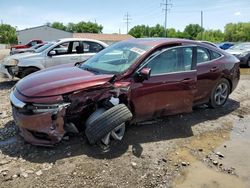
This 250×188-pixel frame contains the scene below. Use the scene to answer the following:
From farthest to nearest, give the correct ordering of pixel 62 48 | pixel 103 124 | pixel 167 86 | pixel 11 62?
1. pixel 62 48
2. pixel 11 62
3. pixel 167 86
4. pixel 103 124

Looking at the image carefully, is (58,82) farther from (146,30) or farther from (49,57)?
(146,30)

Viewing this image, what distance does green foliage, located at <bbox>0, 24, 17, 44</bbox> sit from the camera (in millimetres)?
85688

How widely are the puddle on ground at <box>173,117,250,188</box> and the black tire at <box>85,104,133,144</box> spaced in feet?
3.77

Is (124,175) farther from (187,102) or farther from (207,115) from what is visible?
(207,115)

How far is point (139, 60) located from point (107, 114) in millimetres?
1175

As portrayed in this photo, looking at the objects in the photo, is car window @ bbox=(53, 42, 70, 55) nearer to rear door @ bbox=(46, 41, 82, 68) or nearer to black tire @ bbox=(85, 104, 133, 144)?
rear door @ bbox=(46, 41, 82, 68)

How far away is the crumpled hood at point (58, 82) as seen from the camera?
12.9ft

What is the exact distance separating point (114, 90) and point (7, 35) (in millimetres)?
92140

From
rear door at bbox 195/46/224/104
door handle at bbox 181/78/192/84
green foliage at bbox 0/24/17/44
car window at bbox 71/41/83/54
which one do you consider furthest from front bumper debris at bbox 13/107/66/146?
green foliage at bbox 0/24/17/44

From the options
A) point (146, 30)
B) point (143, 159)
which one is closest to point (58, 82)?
point (143, 159)

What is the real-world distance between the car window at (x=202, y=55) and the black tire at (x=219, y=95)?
66 cm

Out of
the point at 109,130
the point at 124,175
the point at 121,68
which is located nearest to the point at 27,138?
the point at 109,130

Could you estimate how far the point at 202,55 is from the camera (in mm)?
5828

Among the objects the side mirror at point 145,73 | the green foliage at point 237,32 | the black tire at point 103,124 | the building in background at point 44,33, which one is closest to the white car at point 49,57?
the side mirror at point 145,73
